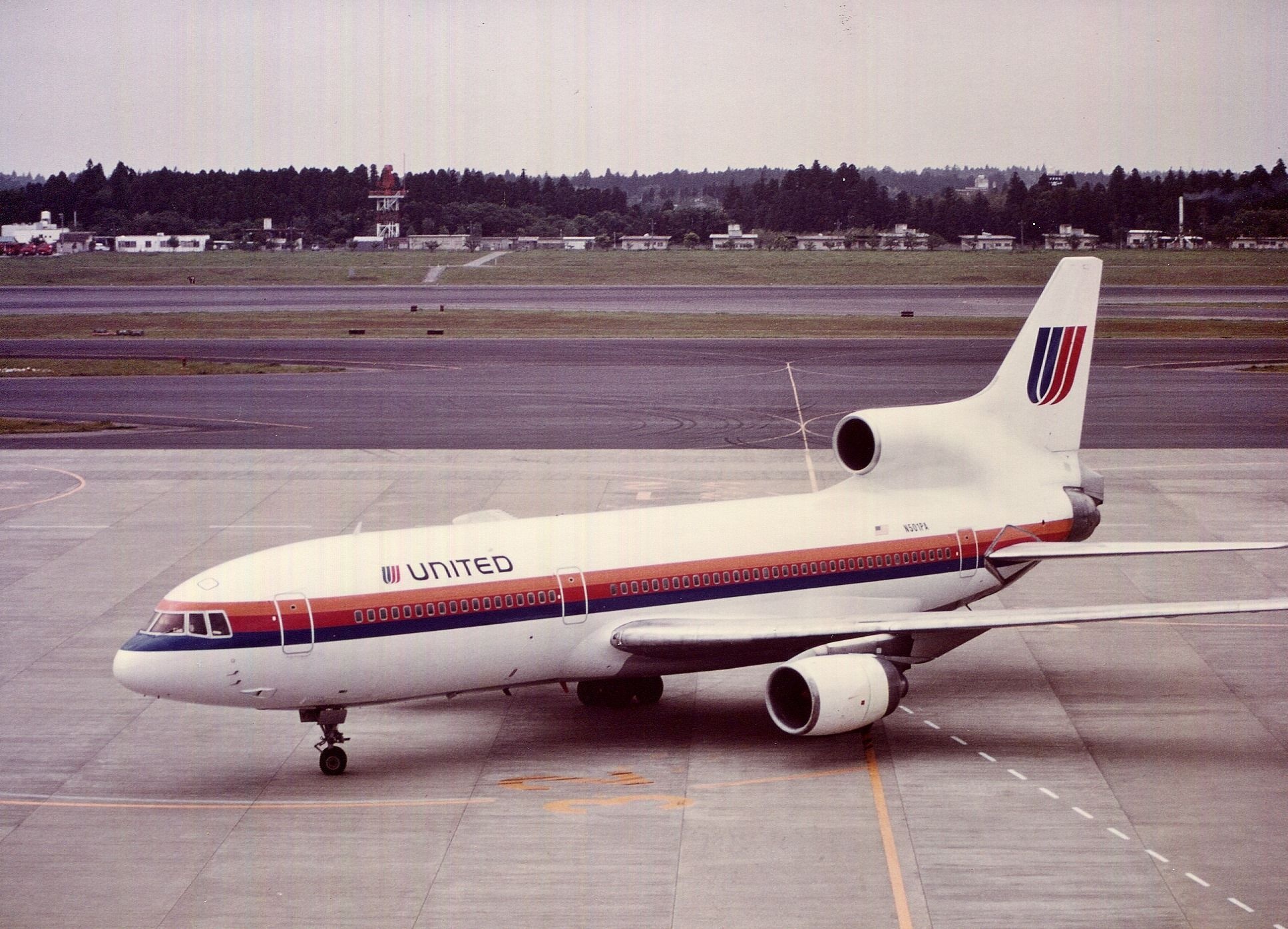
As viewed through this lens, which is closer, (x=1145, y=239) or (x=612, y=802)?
(x=612, y=802)

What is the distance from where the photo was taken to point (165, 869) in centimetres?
2261

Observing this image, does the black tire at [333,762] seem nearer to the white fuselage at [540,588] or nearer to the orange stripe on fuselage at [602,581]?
the white fuselage at [540,588]

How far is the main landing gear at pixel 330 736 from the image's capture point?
26359 mm

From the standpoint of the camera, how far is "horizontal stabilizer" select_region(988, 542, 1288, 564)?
29.5 meters

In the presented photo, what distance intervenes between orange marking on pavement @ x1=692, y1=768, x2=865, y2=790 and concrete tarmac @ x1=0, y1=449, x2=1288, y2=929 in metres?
0.08

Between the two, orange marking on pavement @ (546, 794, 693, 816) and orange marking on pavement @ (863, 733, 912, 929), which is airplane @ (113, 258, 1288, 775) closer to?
orange marking on pavement @ (863, 733, 912, 929)

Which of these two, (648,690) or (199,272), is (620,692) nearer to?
(648,690)

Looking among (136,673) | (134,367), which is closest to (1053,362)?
(136,673)

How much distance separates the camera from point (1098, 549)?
3008 cm

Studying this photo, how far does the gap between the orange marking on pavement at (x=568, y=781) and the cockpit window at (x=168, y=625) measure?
6.04 meters

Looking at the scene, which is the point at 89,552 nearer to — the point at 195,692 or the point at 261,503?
the point at 261,503

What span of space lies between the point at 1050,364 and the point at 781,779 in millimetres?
12403

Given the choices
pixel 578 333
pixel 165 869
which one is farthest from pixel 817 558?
pixel 578 333

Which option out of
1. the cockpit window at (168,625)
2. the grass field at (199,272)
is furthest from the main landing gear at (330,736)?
the grass field at (199,272)
